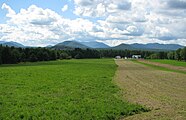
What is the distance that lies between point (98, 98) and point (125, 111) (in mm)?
4976

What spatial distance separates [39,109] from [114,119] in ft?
14.3

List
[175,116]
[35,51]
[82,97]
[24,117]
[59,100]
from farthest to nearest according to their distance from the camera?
[35,51]
[82,97]
[59,100]
[175,116]
[24,117]

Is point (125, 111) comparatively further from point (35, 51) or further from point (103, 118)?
point (35, 51)

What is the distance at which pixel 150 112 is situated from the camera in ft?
58.2

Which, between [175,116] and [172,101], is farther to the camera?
[172,101]

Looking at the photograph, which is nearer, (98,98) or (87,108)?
(87,108)

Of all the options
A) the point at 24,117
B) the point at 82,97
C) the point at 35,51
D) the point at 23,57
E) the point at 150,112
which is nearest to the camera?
the point at 24,117

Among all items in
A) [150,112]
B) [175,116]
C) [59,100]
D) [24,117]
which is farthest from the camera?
[59,100]

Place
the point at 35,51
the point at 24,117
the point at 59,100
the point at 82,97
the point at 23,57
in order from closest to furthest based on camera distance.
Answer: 1. the point at 24,117
2. the point at 59,100
3. the point at 82,97
4. the point at 23,57
5. the point at 35,51

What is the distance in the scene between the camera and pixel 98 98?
22188mm

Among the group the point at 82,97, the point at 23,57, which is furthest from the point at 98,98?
the point at 23,57

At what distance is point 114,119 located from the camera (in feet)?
51.3

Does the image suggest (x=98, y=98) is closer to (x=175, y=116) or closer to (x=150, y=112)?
(x=150, y=112)

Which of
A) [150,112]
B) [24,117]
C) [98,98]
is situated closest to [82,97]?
[98,98]
